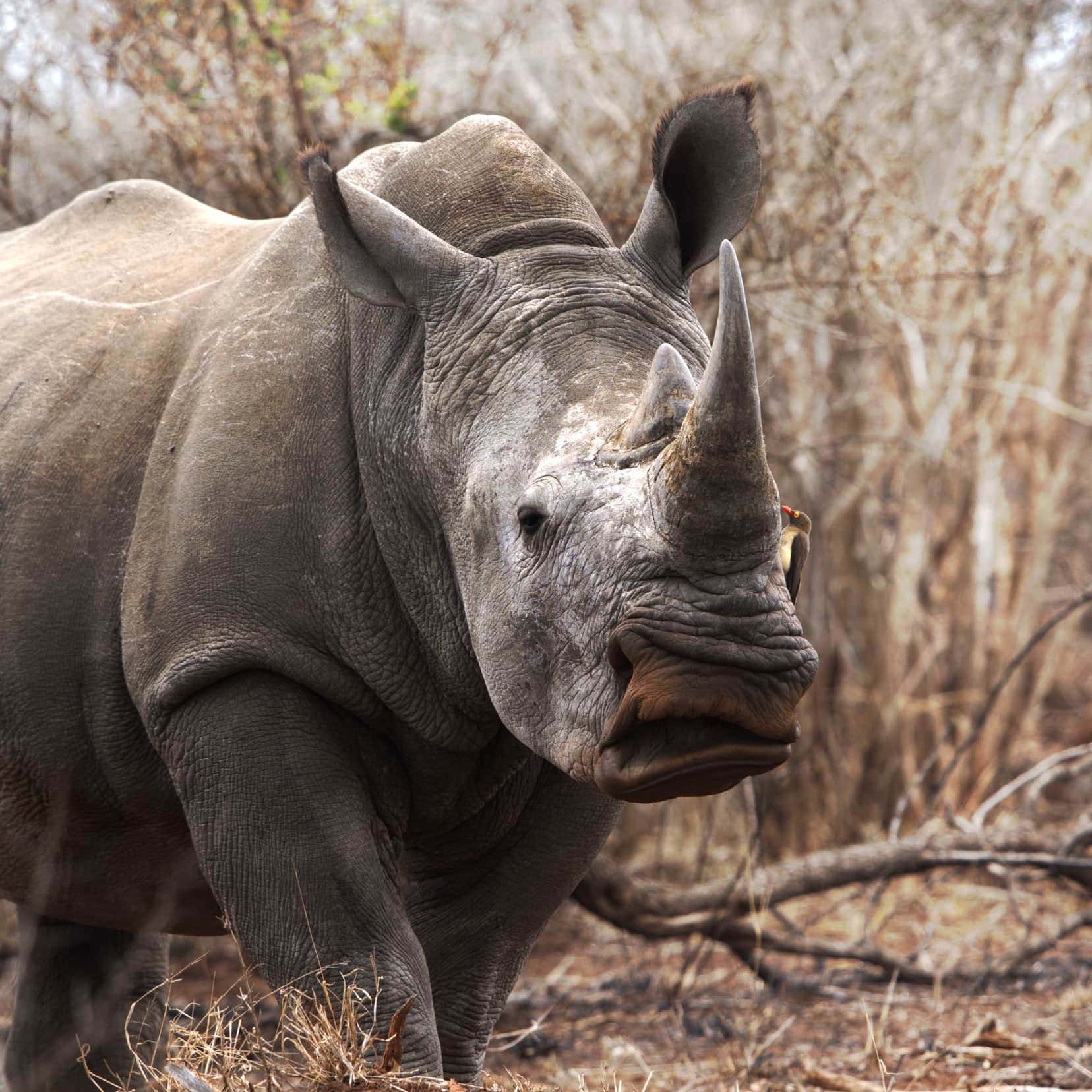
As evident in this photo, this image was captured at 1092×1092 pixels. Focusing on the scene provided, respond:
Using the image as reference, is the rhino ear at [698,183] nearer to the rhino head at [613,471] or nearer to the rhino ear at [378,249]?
the rhino head at [613,471]

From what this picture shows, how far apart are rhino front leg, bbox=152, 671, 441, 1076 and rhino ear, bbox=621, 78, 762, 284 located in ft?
3.59

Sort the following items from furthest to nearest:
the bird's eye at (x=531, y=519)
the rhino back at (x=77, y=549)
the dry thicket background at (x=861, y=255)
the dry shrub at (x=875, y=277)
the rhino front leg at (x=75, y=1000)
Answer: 1. the dry shrub at (x=875, y=277)
2. the dry thicket background at (x=861, y=255)
3. the rhino front leg at (x=75, y=1000)
4. the rhino back at (x=77, y=549)
5. the bird's eye at (x=531, y=519)

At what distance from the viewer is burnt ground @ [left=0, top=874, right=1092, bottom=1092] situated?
171 inches

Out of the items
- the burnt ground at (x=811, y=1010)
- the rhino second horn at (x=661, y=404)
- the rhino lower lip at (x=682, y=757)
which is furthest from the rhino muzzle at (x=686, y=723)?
the burnt ground at (x=811, y=1010)

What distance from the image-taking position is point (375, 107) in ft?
20.3

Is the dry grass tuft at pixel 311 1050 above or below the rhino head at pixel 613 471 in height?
below

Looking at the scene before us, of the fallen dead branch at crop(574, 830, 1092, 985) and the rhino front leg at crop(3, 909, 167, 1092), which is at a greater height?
the rhino front leg at crop(3, 909, 167, 1092)

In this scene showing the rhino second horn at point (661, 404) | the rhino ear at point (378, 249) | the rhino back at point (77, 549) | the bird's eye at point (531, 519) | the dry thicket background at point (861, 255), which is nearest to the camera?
the rhino second horn at point (661, 404)

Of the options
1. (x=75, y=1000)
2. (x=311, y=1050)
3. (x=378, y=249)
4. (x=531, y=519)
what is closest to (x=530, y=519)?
(x=531, y=519)

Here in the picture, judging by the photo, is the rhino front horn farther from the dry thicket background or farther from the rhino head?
the dry thicket background

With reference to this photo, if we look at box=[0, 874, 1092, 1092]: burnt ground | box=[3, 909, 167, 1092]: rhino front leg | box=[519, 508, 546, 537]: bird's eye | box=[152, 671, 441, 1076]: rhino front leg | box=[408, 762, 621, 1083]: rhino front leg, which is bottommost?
box=[0, 874, 1092, 1092]: burnt ground

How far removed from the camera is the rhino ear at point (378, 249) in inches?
114

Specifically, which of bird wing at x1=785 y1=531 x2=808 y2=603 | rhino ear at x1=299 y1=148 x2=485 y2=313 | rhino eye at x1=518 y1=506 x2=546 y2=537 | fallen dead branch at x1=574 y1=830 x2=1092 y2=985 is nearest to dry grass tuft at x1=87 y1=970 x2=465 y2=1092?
rhino eye at x1=518 y1=506 x2=546 y2=537

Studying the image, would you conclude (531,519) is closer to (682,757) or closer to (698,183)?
(682,757)
